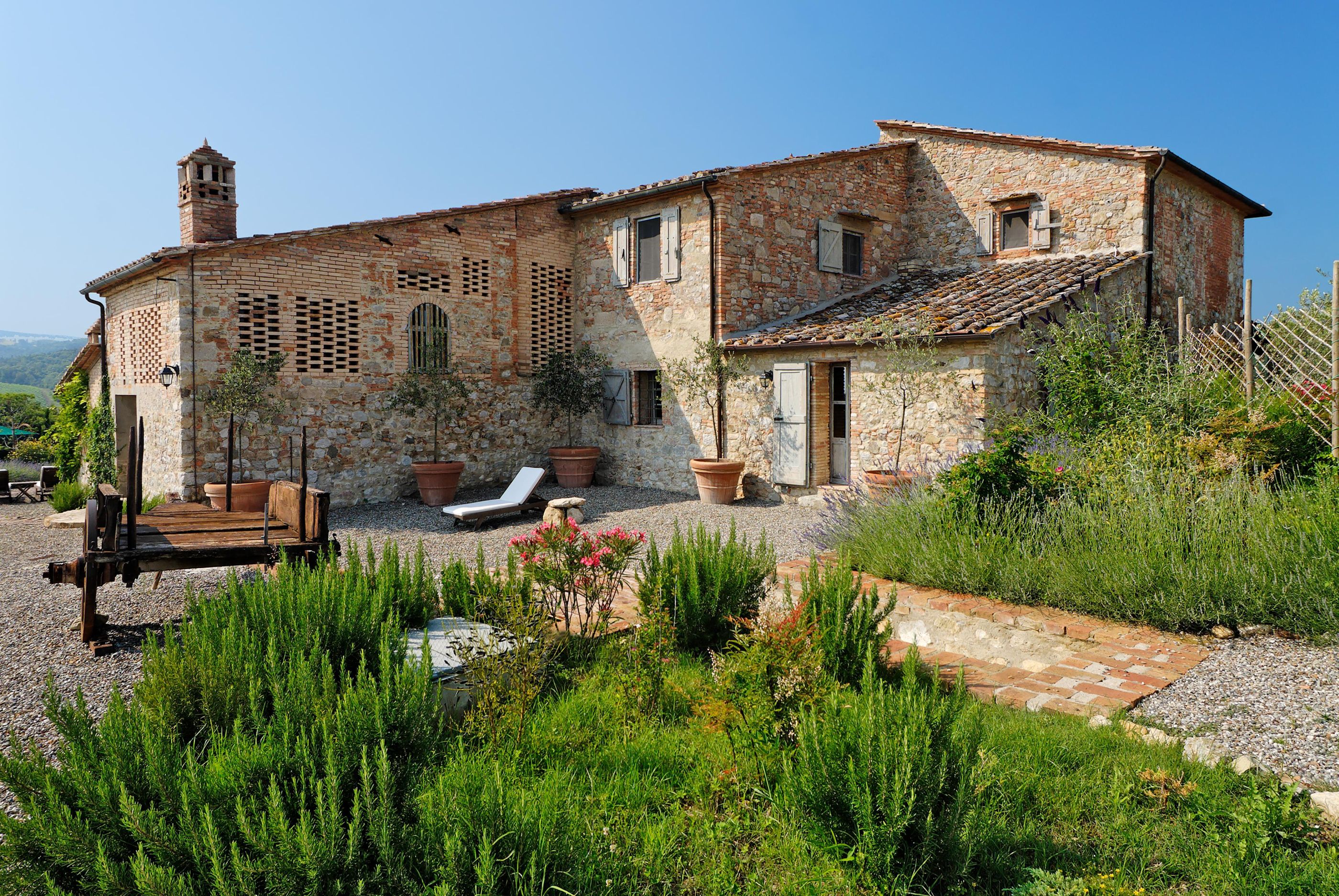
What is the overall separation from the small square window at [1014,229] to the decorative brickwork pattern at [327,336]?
1061 cm

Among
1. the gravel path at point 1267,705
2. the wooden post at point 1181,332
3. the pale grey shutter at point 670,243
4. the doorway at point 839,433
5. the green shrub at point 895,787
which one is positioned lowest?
the gravel path at point 1267,705

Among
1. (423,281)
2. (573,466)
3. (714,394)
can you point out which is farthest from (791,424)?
(423,281)

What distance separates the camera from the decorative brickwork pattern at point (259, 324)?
11516mm

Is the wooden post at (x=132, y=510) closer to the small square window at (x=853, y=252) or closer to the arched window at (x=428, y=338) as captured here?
the arched window at (x=428, y=338)

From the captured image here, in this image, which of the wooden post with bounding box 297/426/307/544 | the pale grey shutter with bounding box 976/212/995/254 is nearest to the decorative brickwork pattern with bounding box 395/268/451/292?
the wooden post with bounding box 297/426/307/544

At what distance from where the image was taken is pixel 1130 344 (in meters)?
9.39

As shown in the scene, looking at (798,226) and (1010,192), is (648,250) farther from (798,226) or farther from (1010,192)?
(1010,192)

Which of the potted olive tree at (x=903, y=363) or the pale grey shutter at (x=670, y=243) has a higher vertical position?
the pale grey shutter at (x=670, y=243)

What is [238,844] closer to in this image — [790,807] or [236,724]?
[236,724]

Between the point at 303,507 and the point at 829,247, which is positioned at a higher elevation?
the point at 829,247

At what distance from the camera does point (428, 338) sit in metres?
13.2

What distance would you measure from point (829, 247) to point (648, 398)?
395cm

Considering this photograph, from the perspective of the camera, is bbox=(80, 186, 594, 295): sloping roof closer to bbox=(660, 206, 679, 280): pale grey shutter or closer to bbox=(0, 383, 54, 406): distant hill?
bbox=(660, 206, 679, 280): pale grey shutter

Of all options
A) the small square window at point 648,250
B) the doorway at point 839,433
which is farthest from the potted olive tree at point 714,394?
A: the small square window at point 648,250
